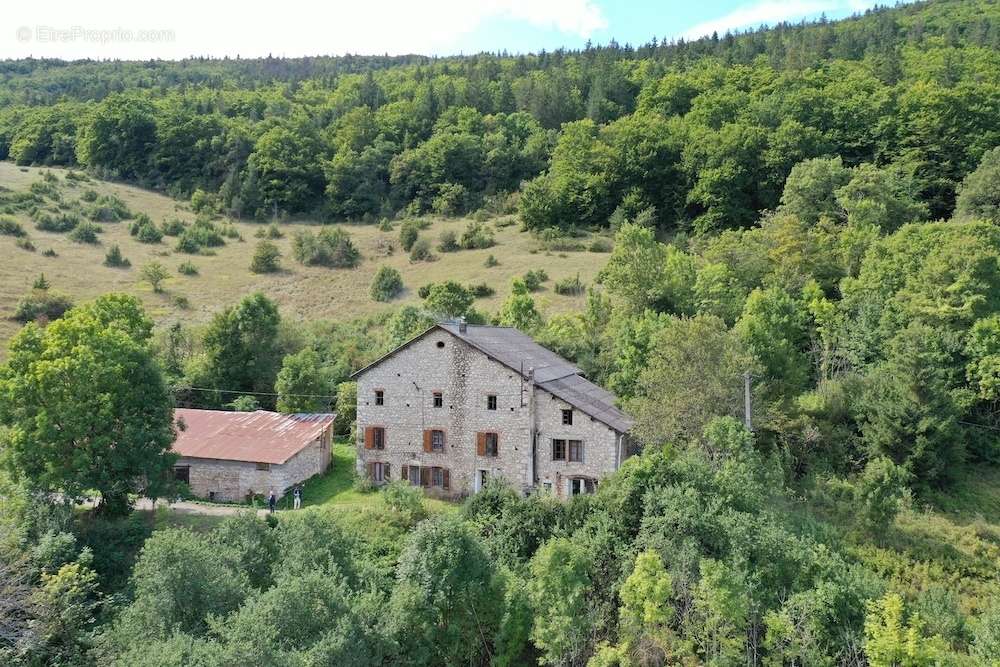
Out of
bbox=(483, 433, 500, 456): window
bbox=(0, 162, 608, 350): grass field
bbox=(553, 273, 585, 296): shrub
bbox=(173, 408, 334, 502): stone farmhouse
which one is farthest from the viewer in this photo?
bbox=(0, 162, 608, 350): grass field

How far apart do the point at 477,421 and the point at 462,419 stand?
2.34 feet

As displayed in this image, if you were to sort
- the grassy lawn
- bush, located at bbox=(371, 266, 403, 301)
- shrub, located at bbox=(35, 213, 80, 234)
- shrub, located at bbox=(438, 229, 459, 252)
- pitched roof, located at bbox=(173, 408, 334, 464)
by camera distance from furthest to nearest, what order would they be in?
1. shrub, located at bbox=(35, 213, 80, 234)
2. shrub, located at bbox=(438, 229, 459, 252)
3. bush, located at bbox=(371, 266, 403, 301)
4. pitched roof, located at bbox=(173, 408, 334, 464)
5. the grassy lawn

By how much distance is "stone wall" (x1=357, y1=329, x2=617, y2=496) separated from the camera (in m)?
35.0

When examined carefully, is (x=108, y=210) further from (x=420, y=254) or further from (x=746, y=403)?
(x=746, y=403)

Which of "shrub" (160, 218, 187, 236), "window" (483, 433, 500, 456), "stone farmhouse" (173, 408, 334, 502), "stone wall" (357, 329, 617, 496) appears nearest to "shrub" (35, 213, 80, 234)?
"shrub" (160, 218, 187, 236)

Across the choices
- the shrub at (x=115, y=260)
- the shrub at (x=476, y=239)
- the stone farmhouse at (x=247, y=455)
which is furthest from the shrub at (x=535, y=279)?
the shrub at (x=115, y=260)

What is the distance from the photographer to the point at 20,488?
3078 centimetres

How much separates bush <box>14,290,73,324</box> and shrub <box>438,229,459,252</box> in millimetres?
33101

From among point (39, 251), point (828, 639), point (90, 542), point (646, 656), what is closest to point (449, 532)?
point (646, 656)

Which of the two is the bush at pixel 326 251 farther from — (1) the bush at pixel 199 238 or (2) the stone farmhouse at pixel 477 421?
(2) the stone farmhouse at pixel 477 421

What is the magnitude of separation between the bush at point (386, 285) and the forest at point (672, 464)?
35cm

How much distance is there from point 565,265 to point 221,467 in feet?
131

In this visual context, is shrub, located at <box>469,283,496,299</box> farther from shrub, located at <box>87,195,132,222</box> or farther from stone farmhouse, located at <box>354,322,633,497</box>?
shrub, located at <box>87,195,132,222</box>

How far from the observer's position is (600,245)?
7406cm
